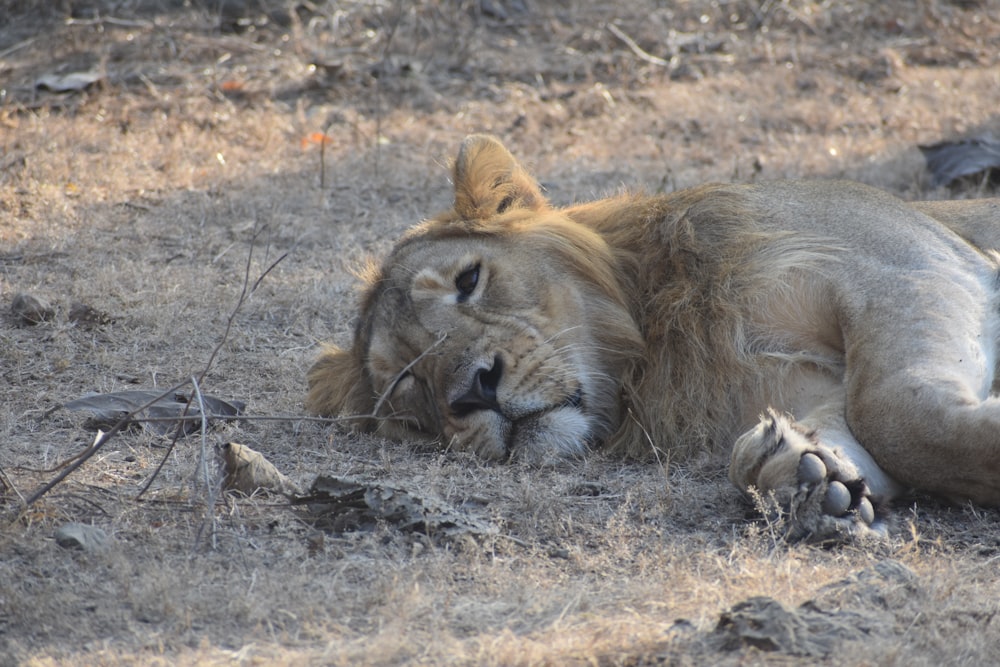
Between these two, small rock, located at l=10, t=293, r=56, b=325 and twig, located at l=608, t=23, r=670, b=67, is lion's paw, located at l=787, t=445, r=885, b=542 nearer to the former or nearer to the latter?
small rock, located at l=10, t=293, r=56, b=325

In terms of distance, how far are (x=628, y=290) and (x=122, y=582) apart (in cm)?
203

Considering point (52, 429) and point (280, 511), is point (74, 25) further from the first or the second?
point (280, 511)

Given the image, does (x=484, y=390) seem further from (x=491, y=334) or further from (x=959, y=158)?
(x=959, y=158)

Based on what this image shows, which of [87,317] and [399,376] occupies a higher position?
[399,376]

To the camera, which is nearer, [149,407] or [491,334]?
[491,334]

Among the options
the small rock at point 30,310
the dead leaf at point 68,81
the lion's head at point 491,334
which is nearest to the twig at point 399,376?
the lion's head at point 491,334

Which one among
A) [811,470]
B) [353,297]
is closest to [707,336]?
[811,470]

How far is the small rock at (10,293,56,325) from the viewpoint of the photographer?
5082mm

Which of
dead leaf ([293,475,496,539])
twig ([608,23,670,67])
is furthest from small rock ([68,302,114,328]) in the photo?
twig ([608,23,670,67])

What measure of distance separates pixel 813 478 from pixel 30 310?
11.1 feet

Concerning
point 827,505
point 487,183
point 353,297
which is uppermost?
point 487,183

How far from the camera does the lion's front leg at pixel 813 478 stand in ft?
10.5

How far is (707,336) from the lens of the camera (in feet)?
13.0

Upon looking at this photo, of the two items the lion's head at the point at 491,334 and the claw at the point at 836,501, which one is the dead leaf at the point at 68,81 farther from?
the claw at the point at 836,501
